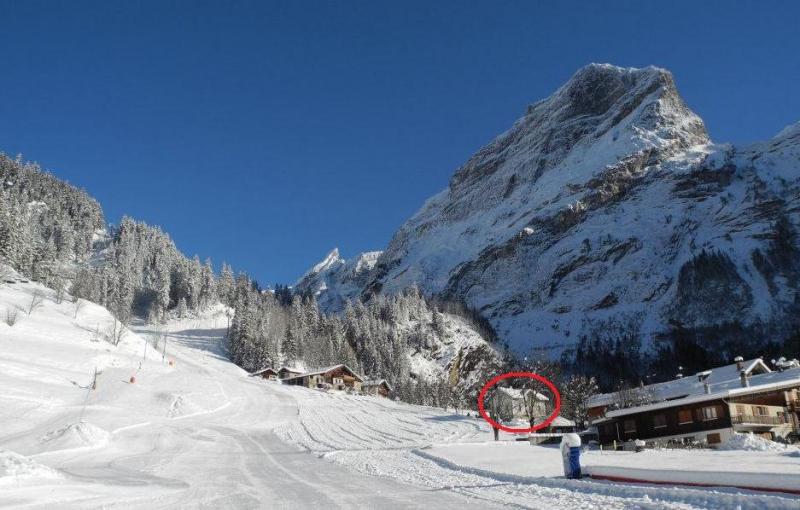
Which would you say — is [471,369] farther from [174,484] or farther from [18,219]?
[174,484]

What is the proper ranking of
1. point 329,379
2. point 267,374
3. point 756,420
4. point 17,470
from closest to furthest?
point 17,470
point 756,420
point 267,374
point 329,379

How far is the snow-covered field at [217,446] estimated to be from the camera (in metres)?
14.6

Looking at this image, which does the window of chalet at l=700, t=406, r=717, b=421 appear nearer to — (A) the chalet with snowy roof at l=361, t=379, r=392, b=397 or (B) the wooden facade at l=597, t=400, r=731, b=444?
(B) the wooden facade at l=597, t=400, r=731, b=444

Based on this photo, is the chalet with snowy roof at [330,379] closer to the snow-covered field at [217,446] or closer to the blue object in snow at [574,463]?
the snow-covered field at [217,446]

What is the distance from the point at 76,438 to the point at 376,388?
78970 mm

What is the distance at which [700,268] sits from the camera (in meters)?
186

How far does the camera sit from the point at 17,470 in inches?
610

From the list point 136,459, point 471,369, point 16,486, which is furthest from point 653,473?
point 471,369

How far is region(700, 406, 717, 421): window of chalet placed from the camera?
50.5 metres

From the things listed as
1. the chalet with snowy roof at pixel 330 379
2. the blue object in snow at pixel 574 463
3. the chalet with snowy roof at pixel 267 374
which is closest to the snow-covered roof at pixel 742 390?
the blue object in snow at pixel 574 463

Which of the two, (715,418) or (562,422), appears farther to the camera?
(562,422)

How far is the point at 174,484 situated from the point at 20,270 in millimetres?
101831

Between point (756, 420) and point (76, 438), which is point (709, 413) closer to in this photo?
point (756, 420)

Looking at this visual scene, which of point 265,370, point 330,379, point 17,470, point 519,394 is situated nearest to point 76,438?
point 17,470
